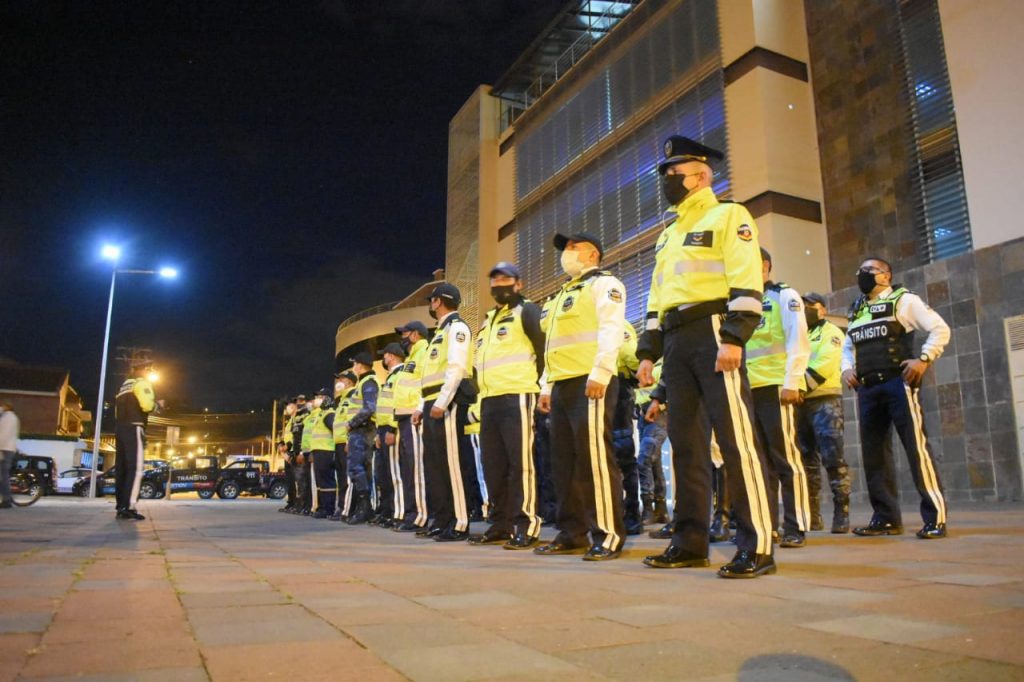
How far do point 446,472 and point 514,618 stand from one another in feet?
13.9

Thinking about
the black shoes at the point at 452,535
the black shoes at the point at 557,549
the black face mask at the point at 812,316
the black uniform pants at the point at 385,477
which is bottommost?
the black shoes at the point at 452,535

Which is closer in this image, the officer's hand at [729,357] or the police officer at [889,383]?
the officer's hand at [729,357]

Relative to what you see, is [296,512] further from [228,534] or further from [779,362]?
[779,362]

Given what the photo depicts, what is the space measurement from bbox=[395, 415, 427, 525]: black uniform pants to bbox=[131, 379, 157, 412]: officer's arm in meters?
3.91

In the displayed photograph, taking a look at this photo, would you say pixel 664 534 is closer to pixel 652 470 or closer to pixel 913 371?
pixel 913 371

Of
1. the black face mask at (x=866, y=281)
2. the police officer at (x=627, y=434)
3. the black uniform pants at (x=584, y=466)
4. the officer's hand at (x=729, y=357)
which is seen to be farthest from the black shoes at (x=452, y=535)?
the black face mask at (x=866, y=281)

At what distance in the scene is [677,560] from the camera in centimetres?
383

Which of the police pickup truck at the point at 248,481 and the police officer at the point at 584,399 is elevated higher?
the police officer at the point at 584,399

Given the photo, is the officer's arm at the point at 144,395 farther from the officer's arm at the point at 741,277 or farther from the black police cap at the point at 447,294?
the officer's arm at the point at 741,277

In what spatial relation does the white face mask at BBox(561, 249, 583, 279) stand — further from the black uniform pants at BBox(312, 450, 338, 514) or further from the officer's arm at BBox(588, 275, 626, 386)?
the black uniform pants at BBox(312, 450, 338, 514)

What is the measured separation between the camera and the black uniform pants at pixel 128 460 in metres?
9.62

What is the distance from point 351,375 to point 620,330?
7436mm

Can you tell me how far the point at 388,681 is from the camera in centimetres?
174

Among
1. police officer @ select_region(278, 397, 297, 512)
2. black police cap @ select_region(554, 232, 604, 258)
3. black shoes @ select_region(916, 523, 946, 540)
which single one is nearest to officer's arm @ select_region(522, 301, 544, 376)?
black police cap @ select_region(554, 232, 604, 258)
